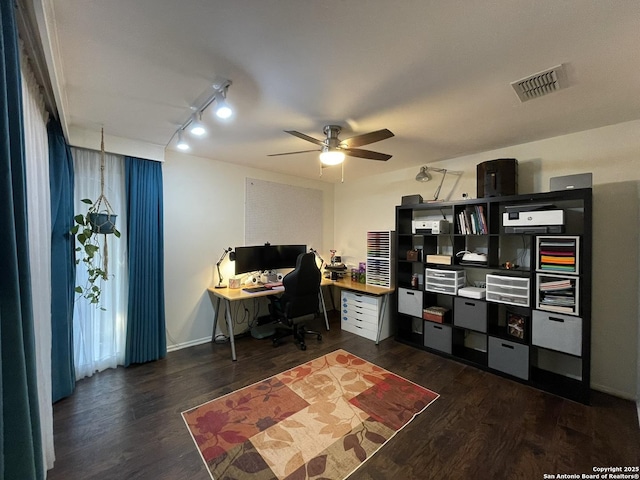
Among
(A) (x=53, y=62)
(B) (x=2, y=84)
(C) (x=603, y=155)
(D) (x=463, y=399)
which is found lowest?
(D) (x=463, y=399)

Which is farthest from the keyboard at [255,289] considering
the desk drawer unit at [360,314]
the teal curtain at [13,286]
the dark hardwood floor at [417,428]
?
the teal curtain at [13,286]

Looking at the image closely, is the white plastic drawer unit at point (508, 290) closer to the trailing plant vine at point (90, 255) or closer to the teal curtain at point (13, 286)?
the teal curtain at point (13, 286)

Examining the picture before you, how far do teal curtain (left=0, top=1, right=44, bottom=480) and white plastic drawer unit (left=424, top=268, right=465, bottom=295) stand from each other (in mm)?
3283

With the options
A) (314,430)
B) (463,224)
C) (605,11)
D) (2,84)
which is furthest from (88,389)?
(605,11)

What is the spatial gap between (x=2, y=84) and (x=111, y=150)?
2320 millimetres

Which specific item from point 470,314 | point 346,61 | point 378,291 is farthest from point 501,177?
point 346,61

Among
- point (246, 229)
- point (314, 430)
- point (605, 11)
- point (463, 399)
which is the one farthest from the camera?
point (246, 229)

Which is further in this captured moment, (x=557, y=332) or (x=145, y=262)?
(x=145, y=262)

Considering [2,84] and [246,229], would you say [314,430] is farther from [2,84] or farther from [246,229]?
[246,229]

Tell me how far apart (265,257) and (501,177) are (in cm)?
303

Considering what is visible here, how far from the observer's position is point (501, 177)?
2697 millimetres

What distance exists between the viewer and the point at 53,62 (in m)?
1.37

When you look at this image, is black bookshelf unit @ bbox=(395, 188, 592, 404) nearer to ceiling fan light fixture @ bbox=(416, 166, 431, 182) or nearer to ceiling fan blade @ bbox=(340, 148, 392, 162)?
ceiling fan light fixture @ bbox=(416, 166, 431, 182)

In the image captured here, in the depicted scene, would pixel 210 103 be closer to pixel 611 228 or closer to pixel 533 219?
pixel 533 219
